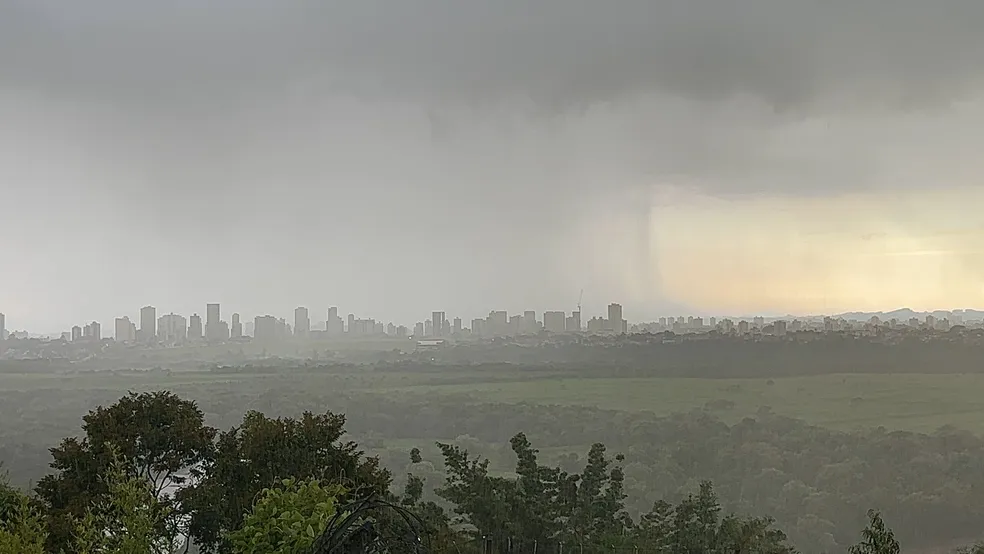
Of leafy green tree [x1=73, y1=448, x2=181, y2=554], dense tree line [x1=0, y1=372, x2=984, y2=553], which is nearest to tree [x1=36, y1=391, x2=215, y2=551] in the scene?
leafy green tree [x1=73, y1=448, x2=181, y2=554]

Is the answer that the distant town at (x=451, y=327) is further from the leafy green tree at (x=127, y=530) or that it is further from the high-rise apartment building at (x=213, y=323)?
the leafy green tree at (x=127, y=530)

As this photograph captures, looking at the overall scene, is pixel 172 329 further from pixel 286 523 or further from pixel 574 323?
pixel 286 523

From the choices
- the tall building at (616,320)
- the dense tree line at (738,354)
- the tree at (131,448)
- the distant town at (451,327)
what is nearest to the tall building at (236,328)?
the distant town at (451,327)

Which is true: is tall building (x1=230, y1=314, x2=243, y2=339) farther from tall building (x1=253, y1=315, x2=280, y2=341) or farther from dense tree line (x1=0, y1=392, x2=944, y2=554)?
dense tree line (x1=0, y1=392, x2=944, y2=554)

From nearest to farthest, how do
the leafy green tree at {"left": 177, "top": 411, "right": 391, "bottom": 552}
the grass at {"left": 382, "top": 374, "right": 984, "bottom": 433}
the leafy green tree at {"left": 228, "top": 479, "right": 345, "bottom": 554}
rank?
1. the leafy green tree at {"left": 228, "top": 479, "right": 345, "bottom": 554}
2. the leafy green tree at {"left": 177, "top": 411, "right": 391, "bottom": 552}
3. the grass at {"left": 382, "top": 374, "right": 984, "bottom": 433}

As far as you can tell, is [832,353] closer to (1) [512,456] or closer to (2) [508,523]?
(1) [512,456]

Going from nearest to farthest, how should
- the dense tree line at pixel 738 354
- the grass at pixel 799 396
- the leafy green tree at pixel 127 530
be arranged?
the leafy green tree at pixel 127 530 → the grass at pixel 799 396 → the dense tree line at pixel 738 354
